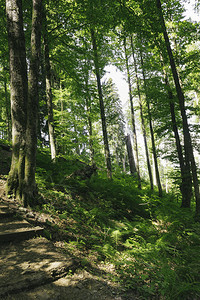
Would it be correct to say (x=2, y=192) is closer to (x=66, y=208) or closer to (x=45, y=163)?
(x=66, y=208)

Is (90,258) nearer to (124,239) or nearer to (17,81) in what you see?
(124,239)

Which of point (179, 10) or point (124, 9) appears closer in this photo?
point (124, 9)

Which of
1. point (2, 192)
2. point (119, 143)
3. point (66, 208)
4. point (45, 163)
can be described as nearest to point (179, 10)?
point (45, 163)

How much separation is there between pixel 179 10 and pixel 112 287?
1103 centimetres

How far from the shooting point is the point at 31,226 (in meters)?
3.54

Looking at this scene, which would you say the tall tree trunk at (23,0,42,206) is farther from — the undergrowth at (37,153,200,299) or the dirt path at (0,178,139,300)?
the dirt path at (0,178,139,300)

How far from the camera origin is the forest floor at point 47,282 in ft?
7.32

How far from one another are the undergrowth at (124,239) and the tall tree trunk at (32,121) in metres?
0.58

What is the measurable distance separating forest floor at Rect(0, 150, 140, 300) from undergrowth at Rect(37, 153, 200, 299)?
0.15 m

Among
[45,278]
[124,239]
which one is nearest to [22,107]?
[45,278]

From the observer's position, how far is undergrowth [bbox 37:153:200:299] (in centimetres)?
291

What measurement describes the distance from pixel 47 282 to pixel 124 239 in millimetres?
2732

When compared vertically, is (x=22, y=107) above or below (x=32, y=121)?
above

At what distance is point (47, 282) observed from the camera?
7.95ft
